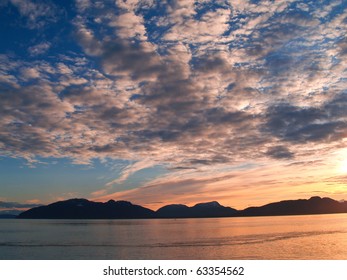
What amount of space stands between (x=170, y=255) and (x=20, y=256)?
3520cm

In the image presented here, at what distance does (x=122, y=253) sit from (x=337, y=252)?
168 ft

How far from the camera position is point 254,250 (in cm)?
7981

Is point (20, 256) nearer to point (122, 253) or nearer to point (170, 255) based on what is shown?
point (122, 253)

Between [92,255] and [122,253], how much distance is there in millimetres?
6924

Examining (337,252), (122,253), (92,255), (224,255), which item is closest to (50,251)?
(92,255)

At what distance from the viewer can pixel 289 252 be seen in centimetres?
7738
